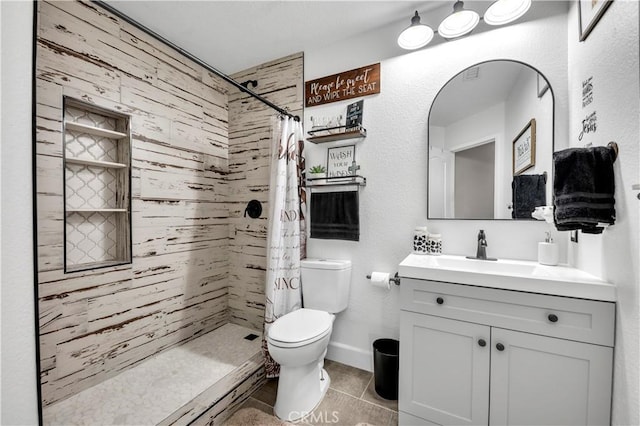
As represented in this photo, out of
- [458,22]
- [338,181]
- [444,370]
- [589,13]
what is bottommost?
[444,370]

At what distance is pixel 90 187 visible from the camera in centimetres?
176

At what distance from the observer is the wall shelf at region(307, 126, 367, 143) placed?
1.96m

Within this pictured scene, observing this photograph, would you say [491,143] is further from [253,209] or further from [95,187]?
[95,187]

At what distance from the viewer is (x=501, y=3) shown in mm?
1499

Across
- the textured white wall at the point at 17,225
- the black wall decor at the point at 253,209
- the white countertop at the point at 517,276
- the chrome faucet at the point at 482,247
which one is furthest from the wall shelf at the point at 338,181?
→ the textured white wall at the point at 17,225

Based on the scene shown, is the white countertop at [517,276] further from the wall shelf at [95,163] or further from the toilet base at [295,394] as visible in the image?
the wall shelf at [95,163]

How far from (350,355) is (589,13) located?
246 centimetres

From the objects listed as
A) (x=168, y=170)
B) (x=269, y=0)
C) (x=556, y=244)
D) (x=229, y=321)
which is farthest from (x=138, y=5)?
(x=556, y=244)

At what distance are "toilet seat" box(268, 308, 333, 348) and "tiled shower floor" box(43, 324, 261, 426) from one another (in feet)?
1.90

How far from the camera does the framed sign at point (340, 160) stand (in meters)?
2.08

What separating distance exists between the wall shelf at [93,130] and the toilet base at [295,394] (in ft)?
6.31

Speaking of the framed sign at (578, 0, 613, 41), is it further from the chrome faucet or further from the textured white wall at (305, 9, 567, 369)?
the chrome faucet

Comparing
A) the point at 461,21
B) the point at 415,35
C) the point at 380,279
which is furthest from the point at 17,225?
the point at 461,21

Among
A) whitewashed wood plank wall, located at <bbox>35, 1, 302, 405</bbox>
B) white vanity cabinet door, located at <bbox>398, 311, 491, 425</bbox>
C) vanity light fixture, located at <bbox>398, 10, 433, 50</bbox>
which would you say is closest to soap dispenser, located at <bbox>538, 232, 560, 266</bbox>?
white vanity cabinet door, located at <bbox>398, 311, 491, 425</bbox>
